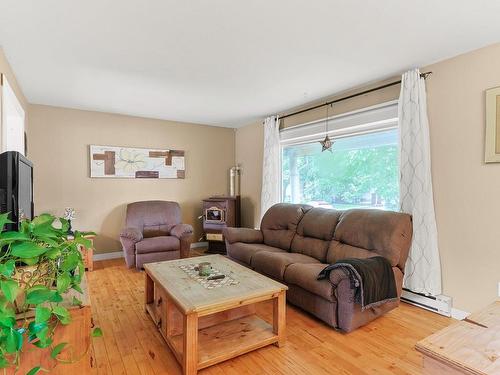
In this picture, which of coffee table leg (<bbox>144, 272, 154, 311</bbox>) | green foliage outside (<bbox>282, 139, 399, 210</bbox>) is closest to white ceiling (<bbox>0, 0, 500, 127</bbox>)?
green foliage outside (<bbox>282, 139, 399, 210</bbox>)

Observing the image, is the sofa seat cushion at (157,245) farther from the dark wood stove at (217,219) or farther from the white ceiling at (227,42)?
the white ceiling at (227,42)

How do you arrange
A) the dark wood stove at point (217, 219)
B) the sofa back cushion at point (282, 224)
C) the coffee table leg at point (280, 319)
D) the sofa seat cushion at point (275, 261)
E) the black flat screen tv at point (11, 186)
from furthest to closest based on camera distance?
the dark wood stove at point (217, 219)
the sofa back cushion at point (282, 224)
the sofa seat cushion at point (275, 261)
the coffee table leg at point (280, 319)
the black flat screen tv at point (11, 186)

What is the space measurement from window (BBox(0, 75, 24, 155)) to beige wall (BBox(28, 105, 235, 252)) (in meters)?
0.78

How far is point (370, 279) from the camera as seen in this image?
2270 millimetres

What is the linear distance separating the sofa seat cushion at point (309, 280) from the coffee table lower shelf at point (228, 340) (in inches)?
18.6

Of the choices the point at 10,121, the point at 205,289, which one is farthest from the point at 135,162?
the point at 205,289

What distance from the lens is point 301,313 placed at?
2.71 meters

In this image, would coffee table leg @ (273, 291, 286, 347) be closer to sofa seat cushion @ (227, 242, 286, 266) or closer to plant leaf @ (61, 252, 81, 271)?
sofa seat cushion @ (227, 242, 286, 266)

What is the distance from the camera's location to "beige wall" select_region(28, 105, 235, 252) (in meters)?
4.16

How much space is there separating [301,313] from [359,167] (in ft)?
6.21

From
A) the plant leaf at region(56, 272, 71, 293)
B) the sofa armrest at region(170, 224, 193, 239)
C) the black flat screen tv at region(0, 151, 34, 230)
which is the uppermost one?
the black flat screen tv at region(0, 151, 34, 230)

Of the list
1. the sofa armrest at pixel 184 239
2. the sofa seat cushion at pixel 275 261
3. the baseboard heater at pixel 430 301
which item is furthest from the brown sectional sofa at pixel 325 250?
the sofa armrest at pixel 184 239

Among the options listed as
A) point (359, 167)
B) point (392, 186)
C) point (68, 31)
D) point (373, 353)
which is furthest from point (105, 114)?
point (373, 353)

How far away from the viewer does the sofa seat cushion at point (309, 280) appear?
233 centimetres
